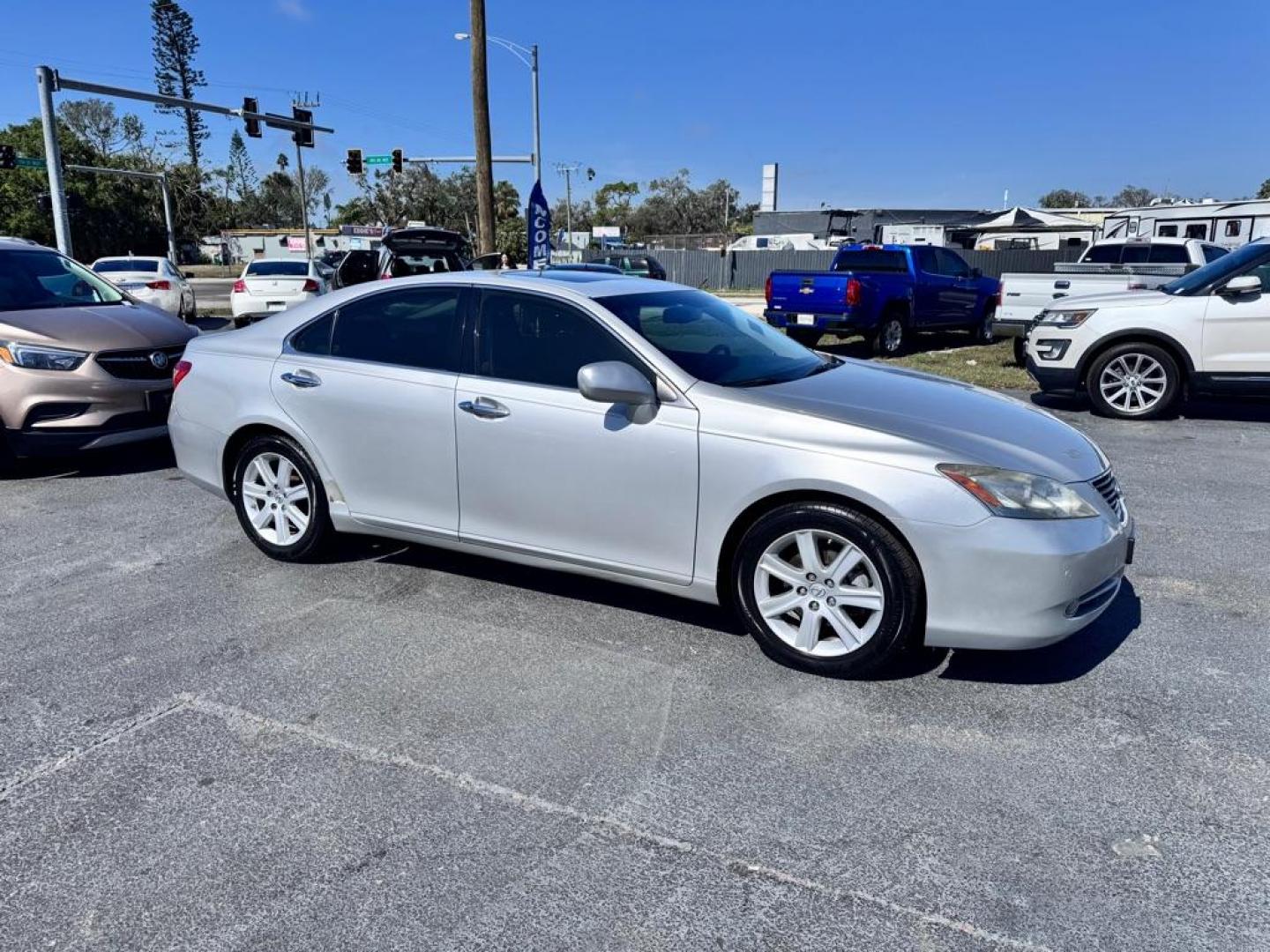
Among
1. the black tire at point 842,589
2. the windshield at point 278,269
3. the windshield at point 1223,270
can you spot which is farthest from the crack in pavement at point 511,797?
the windshield at point 278,269

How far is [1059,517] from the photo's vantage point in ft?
11.3

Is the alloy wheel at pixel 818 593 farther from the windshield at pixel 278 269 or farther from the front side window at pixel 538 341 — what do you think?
the windshield at pixel 278 269

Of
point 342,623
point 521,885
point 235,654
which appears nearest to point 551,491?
point 342,623

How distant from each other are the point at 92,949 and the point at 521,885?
1.06 meters

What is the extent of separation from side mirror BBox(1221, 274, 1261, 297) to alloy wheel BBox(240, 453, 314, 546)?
825 centimetres

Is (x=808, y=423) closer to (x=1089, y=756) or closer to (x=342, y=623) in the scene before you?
(x=1089, y=756)

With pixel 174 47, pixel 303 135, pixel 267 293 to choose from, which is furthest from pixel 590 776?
pixel 174 47

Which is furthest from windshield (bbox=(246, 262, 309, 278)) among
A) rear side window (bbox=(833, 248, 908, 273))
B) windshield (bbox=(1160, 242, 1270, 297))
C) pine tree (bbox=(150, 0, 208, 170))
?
pine tree (bbox=(150, 0, 208, 170))

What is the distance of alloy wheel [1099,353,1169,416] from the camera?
29.5 feet

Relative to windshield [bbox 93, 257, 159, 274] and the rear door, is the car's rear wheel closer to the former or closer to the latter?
the rear door

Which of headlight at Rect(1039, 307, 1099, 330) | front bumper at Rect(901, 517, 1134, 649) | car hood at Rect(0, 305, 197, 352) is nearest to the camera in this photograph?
front bumper at Rect(901, 517, 1134, 649)

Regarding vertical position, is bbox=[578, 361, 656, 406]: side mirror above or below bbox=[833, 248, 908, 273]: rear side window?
below

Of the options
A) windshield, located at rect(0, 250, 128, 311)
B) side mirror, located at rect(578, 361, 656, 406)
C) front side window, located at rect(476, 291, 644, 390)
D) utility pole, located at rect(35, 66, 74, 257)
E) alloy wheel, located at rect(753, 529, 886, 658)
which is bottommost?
alloy wheel, located at rect(753, 529, 886, 658)

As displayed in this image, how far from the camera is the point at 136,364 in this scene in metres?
7.00
